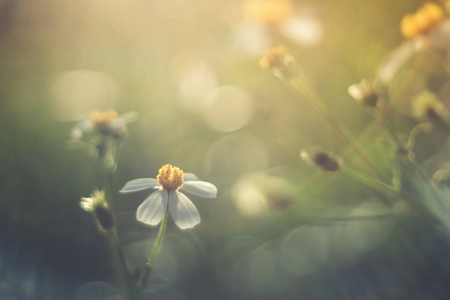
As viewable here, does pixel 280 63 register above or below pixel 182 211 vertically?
above

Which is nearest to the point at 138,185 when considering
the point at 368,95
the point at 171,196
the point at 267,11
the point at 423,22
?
the point at 171,196

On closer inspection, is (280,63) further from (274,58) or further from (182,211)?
(182,211)

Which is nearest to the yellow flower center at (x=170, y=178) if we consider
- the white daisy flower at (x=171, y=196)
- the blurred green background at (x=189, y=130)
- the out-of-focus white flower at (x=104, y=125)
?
the white daisy flower at (x=171, y=196)

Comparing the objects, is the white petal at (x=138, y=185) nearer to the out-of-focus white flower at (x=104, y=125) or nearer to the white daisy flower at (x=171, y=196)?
the white daisy flower at (x=171, y=196)

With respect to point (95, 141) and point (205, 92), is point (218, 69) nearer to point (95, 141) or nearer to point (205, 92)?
point (205, 92)

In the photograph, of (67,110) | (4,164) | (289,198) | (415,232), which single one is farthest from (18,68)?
(415,232)

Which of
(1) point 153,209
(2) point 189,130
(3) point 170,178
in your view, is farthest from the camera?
(2) point 189,130

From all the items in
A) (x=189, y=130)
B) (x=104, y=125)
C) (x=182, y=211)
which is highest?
(x=189, y=130)
